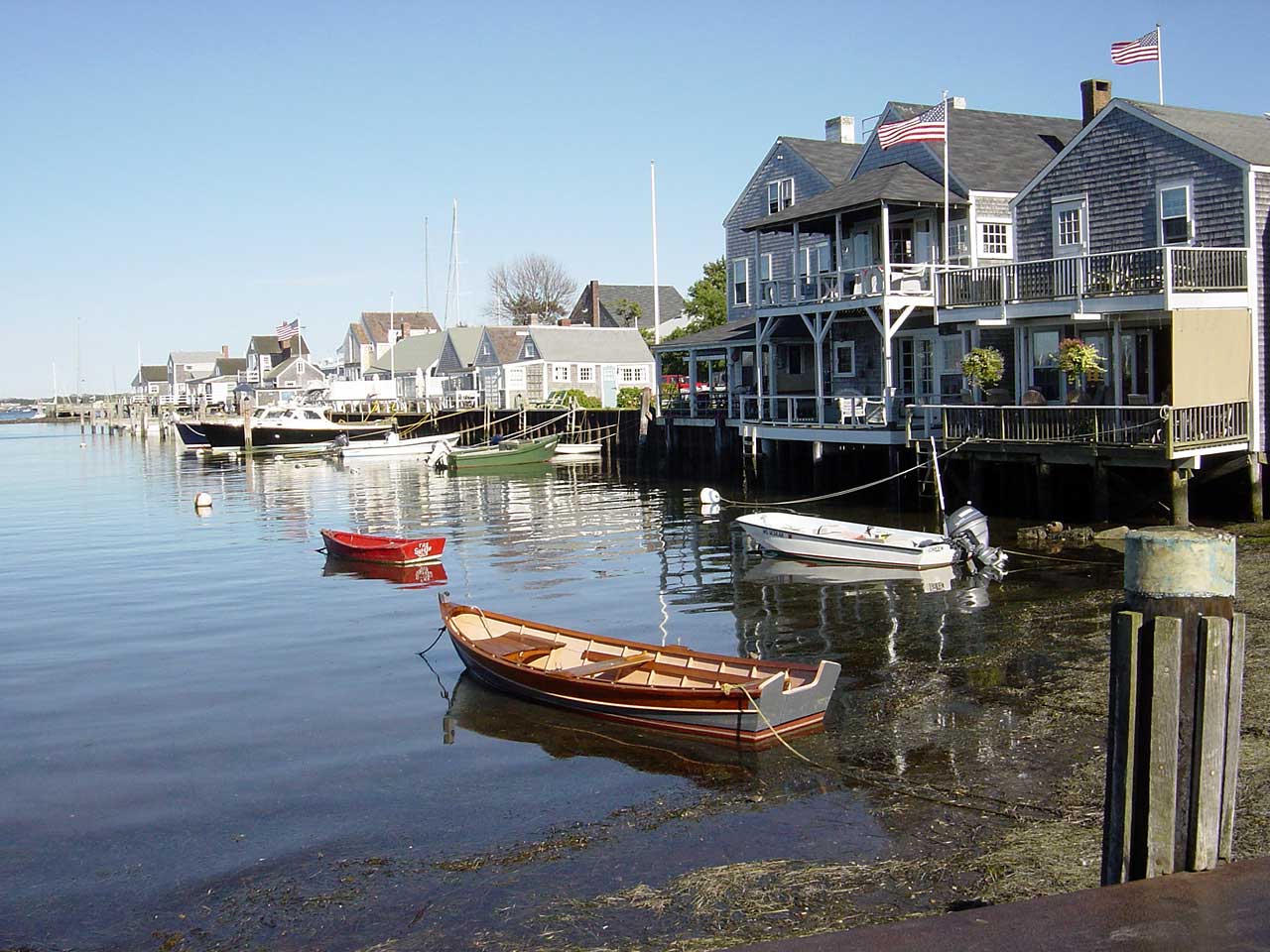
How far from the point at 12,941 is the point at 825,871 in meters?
6.44

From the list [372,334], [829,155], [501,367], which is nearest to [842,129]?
[829,155]

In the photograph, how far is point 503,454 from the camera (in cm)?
5906

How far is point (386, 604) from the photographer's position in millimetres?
23688

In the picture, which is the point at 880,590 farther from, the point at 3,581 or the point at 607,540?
the point at 3,581

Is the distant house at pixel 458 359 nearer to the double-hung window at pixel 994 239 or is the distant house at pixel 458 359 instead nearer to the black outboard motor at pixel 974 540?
the double-hung window at pixel 994 239

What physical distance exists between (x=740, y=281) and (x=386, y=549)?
1003 inches

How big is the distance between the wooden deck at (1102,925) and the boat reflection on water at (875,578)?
1479 centimetres

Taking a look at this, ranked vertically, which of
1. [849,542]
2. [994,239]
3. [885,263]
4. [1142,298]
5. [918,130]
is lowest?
[849,542]

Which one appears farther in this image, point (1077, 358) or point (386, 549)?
point (386, 549)

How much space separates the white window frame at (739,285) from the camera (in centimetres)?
4900

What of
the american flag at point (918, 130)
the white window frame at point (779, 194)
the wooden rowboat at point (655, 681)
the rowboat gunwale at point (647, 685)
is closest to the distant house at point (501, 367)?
the white window frame at point (779, 194)

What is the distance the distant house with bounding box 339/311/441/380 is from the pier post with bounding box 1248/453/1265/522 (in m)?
98.6

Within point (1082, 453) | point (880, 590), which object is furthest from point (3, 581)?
point (1082, 453)

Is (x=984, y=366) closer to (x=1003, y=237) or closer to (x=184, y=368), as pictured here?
(x=1003, y=237)
